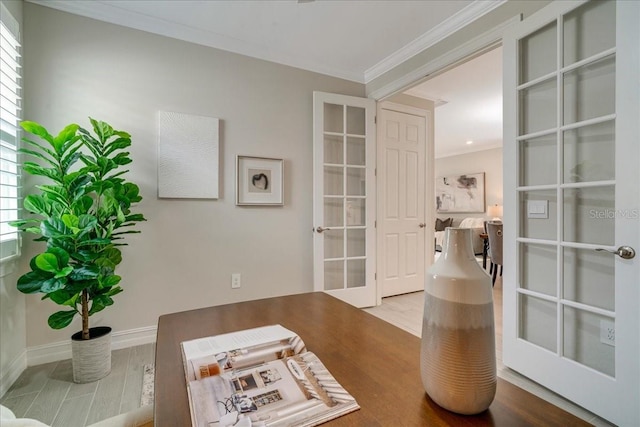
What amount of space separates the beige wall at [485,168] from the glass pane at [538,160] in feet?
17.3

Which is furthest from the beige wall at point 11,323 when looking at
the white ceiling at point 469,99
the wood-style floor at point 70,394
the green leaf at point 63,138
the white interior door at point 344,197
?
the white ceiling at point 469,99

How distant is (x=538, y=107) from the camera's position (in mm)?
1827

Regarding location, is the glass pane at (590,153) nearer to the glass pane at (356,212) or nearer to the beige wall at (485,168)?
the glass pane at (356,212)

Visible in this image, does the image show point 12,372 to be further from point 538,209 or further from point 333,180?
point 538,209

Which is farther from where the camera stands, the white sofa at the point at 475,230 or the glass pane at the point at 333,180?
the white sofa at the point at 475,230

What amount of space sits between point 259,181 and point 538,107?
2.15 metres

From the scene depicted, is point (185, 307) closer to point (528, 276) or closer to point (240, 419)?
point (240, 419)

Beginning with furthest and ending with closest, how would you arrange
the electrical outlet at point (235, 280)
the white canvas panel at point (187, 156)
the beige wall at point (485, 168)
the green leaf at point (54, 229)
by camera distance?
the beige wall at point (485, 168) < the electrical outlet at point (235, 280) < the white canvas panel at point (187, 156) < the green leaf at point (54, 229)

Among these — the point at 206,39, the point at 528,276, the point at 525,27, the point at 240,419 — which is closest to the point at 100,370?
the point at 240,419

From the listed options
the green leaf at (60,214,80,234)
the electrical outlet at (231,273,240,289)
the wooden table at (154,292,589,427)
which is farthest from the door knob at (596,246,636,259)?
the green leaf at (60,214,80,234)

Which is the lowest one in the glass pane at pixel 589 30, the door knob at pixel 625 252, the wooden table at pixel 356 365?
the wooden table at pixel 356 365

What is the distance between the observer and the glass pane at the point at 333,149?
123 inches

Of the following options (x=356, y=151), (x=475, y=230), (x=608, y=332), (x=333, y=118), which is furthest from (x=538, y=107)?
(x=475, y=230)

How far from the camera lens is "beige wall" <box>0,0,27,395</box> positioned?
1.78 meters
